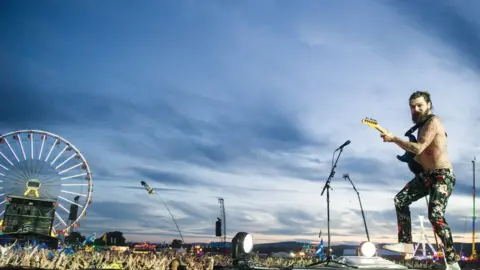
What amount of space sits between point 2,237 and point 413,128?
70510 mm

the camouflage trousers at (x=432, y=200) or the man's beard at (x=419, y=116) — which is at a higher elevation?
the man's beard at (x=419, y=116)

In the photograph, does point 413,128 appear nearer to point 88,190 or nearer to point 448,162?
point 448,162

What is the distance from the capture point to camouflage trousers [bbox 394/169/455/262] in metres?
5.34

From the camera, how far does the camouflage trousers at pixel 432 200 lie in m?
5.34

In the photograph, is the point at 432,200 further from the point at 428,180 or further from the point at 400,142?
the point at 400,142

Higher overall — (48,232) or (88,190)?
(88,190)

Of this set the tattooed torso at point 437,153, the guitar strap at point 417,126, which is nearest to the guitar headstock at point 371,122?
the tattooed torso at point 437,153

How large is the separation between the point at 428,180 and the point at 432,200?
281mm

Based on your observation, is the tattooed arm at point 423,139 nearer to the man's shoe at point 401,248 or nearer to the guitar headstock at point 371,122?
the guitar headstock at point 371,122

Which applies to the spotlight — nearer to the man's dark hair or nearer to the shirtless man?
the shirtless man

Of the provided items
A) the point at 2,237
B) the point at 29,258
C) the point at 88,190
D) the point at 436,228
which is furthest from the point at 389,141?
the point at 2,237

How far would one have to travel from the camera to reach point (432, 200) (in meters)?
5.45

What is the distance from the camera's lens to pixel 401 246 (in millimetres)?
5629

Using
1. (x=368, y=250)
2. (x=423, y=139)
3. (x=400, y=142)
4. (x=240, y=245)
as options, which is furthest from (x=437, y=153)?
(x=240, y=245)
